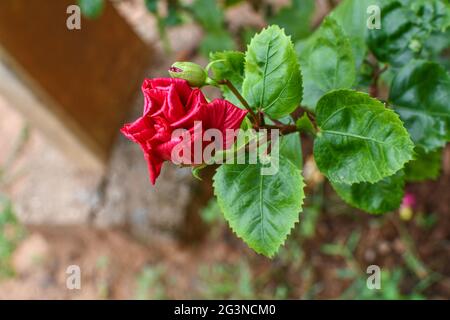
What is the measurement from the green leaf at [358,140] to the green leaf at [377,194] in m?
0.13

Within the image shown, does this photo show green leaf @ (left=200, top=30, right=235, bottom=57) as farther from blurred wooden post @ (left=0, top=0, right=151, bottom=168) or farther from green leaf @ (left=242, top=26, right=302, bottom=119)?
green leaf @ (left=242, top=26, right=302, bottom=119)

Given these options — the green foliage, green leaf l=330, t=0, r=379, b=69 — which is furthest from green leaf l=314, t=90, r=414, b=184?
the green foliage

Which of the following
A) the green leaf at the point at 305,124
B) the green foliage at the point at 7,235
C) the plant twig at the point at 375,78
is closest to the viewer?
the green leaf at the point at 305,124

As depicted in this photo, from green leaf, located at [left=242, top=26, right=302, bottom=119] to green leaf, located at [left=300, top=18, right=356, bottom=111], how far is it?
14 cm

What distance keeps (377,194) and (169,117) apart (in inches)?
16.0

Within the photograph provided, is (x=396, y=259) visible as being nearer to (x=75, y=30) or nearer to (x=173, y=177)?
(x=173, y=177)

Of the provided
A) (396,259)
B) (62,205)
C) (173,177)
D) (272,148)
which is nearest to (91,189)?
(62,205)

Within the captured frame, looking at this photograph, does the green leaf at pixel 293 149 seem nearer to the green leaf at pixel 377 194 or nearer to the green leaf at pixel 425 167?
the green leaf at pixel 377 194

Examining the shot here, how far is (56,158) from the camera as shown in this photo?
2090 mm

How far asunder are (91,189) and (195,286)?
1.55ft

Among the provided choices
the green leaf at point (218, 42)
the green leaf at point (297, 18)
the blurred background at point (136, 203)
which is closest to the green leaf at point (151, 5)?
the blurred background at point (136, 203)

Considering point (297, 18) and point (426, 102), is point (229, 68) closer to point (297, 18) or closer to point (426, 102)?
point (426, 102)

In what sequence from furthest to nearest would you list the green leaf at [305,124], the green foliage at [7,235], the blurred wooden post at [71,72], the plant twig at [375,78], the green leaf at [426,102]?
the green foliage at [7,235], the blurred wooden post at [71,72], the plant twig at [375,78], the green leaf at [426,102], the green leaf at [305,124]

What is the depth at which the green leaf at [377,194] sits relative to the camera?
89cm
